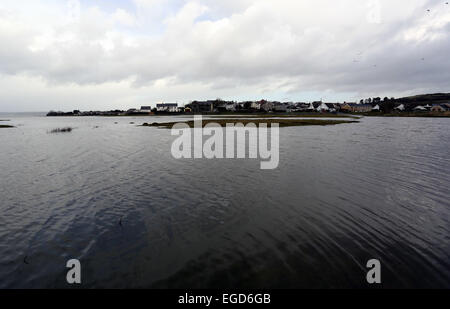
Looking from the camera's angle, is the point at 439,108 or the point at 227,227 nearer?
the point at 227,227

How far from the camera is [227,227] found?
11062 mm

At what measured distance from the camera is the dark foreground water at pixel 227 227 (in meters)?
7.95

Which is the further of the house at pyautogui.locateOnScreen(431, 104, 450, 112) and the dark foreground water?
the house at pyautogui.locateOnScreen(431, 104, 450, 112)

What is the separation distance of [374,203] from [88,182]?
20042 mm

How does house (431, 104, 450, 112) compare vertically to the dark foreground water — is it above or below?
above

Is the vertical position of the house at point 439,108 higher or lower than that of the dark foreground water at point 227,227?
higher

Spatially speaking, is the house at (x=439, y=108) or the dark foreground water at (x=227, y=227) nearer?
the dark foreground water at (x=227, y=227)

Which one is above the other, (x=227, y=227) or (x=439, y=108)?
(x=439, y=108)

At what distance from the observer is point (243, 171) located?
21.1 meters

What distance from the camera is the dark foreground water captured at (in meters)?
7.95
